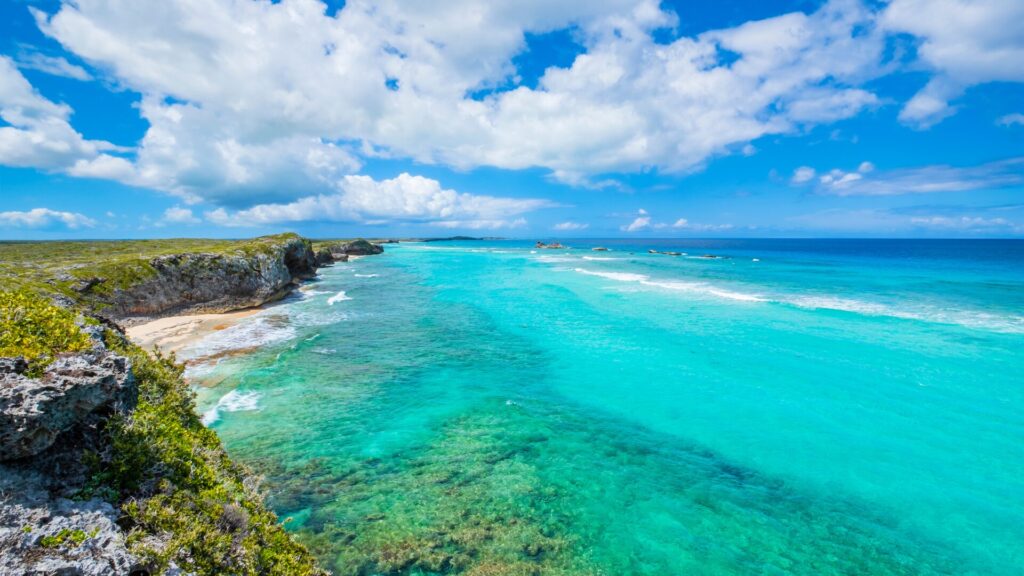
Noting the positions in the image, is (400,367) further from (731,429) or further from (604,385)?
(731,429)

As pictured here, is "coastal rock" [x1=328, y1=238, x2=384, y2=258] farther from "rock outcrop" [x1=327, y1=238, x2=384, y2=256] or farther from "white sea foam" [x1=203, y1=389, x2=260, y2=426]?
"white sea foam" [x1=203, y1=389, x2=260, y2=426]

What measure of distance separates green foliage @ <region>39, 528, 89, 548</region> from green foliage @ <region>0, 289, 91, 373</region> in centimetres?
273

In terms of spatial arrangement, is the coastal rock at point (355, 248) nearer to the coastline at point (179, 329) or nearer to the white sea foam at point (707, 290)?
the coastline at point (179, 329)

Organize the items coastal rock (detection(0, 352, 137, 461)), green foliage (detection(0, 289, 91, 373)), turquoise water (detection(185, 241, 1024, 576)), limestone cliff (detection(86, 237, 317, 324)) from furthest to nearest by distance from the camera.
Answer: limestone cliff (detection(86, 237, 317, 324)) < turquoise water (detection(185, 241, 1024, 576)) < green foliage (detection(0, 289, 91, 373)) < coastal rock (detection(0, 352, 137, 461))

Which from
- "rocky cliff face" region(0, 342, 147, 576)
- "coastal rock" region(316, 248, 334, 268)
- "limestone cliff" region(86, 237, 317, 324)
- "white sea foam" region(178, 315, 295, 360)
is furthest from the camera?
"coastal rock" region(316, 248, 334, 268)

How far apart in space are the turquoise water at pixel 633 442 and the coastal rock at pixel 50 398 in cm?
616

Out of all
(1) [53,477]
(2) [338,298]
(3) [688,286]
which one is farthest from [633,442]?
(3) [688,286]

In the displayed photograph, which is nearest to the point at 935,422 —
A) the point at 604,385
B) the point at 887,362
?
the point at 887,362

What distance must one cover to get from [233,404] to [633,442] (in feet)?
57.4

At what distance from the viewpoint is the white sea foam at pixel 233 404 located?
17562 mm

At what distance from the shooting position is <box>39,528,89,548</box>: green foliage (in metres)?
5.65

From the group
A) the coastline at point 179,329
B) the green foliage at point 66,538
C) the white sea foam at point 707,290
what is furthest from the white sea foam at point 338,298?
the white sea foam at point 707,290

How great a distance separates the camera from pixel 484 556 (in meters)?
10.8

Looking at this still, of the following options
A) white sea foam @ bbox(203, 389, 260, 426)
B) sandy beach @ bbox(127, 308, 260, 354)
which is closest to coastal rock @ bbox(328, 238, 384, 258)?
sandy beach @ bbox(127, 308, 260, 354)
